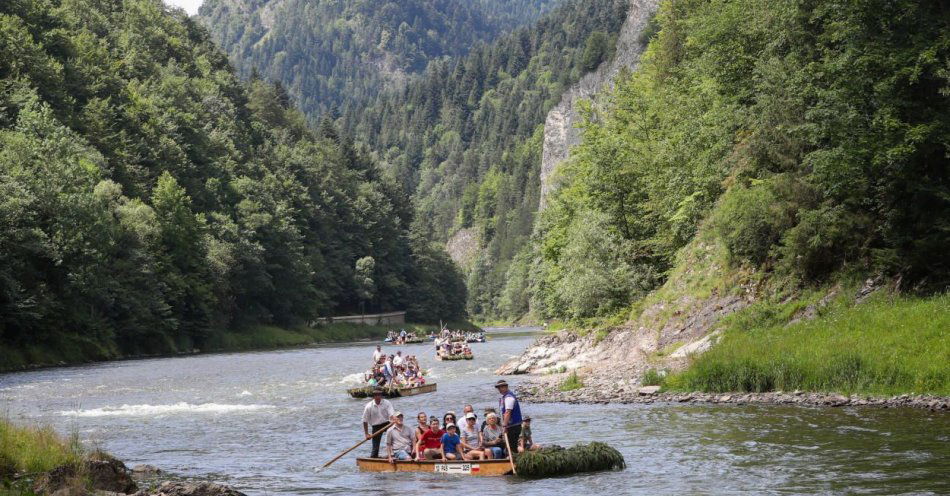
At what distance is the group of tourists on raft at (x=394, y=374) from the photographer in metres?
49.6

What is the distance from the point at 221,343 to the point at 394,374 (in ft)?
185

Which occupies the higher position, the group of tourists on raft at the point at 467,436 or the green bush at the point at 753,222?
the green bush at the point at 753,222

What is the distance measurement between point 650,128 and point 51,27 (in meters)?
78.4

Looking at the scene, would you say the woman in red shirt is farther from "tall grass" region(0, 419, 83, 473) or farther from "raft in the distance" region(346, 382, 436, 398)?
"raft in the distance" region(346, 382, 436, 398)

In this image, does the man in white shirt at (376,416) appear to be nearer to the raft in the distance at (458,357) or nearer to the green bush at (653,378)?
the green bush at (653,378)

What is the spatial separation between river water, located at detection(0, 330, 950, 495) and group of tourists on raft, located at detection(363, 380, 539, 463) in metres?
0.87

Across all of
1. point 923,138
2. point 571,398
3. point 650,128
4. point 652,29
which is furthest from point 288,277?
point 923,138

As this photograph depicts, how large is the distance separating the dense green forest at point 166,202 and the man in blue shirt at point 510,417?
48.9 m

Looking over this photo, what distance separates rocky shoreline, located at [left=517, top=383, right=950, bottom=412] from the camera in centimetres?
3064

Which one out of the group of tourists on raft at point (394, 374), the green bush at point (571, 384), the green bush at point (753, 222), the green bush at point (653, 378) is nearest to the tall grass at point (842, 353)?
the green bush at point (653, 378)

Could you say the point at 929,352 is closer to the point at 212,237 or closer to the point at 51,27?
the point at 212,237

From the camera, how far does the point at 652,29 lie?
430 ft

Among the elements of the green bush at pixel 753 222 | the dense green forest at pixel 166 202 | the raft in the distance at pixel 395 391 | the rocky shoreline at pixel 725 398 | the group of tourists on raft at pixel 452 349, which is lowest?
the rocky shoreline at pixel 725 398

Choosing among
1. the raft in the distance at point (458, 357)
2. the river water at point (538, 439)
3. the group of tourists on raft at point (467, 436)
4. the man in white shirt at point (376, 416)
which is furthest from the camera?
the raft in the distance at point (458, 357)
